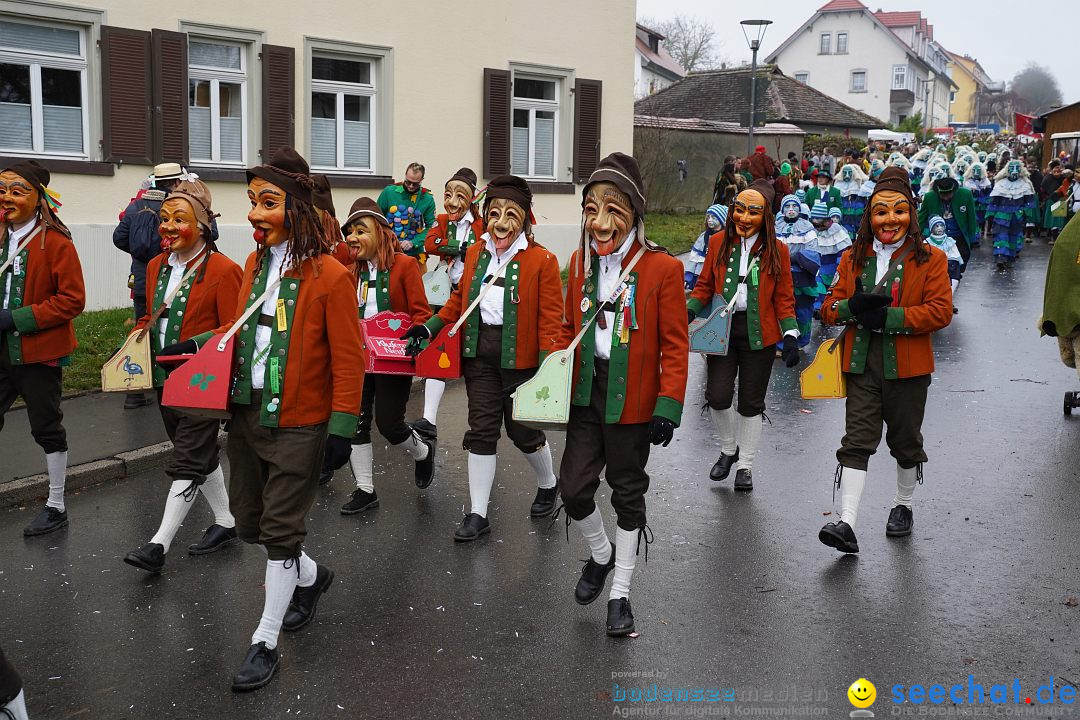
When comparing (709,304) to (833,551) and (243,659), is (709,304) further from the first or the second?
(243,659)

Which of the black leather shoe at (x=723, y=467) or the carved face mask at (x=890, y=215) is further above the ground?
the carved face mask at (x=890, y=215)

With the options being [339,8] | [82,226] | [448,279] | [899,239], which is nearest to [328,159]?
[339,8]

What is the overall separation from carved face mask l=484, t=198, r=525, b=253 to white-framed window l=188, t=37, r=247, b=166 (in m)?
8.74

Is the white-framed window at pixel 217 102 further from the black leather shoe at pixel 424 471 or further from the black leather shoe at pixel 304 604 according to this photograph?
the black leather shoe at pixel 304 604

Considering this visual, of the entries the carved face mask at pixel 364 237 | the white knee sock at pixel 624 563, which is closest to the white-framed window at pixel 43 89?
the carved face mask at pixel 364 237

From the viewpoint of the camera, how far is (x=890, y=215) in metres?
5.95

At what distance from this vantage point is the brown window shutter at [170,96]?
1316 centimetres

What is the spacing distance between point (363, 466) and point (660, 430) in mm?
2684

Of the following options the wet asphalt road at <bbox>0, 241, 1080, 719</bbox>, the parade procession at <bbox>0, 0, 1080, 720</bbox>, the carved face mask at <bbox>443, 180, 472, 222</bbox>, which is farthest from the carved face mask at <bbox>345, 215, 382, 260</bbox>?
the carved face mask at <bbox>443, 180, 472, 222</bbox>

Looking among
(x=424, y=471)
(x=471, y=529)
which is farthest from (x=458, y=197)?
(x=471, y=529)

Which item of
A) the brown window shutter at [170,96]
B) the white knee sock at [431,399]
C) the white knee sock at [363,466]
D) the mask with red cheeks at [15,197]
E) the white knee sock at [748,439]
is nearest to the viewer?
the mask with red cheeks at [15,197]

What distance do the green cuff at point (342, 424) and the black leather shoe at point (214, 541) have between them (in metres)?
1.94

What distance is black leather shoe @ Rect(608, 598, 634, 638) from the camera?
16.1 feet

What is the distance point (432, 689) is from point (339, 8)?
12205 mm
